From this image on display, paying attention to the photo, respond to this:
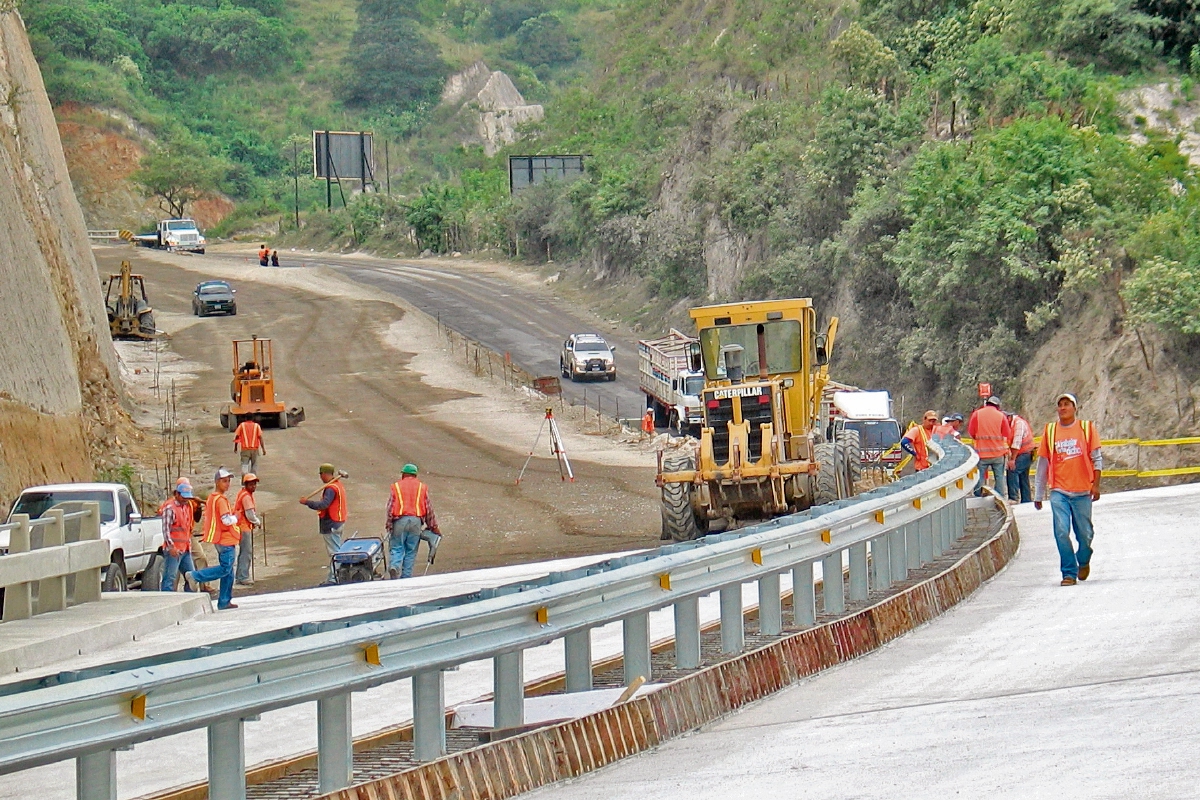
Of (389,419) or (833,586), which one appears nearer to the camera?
(833,586)

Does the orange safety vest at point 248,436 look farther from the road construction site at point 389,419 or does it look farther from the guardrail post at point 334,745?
the guardrail post at point 334,745

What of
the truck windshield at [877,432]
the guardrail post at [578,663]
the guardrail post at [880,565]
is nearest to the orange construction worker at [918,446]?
the guardrail post at [880,565]

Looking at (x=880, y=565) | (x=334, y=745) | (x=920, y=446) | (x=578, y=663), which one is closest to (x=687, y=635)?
(x=578, y=663)

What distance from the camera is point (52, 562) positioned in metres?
16.5

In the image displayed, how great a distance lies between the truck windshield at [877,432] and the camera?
36.8 meters

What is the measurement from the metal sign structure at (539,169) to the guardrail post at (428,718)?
9006 cm

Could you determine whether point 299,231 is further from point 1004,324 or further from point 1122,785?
point 1122,785

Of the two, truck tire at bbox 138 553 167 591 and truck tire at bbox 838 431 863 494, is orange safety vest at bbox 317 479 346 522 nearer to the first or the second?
truck tire at bbox 138 553 167 591

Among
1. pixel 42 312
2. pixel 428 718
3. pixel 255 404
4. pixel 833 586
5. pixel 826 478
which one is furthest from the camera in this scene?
pixel 255 404

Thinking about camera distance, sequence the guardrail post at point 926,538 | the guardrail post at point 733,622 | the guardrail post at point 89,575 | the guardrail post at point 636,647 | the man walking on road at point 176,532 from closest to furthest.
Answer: the guardrail post at point 636,647 < the guardrail post at point 733,622 < the guardrail post at point 926,538 < the guardrail post at point 89,575 < the man walking on road at point 176,532

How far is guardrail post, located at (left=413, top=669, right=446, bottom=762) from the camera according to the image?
23.9 ft

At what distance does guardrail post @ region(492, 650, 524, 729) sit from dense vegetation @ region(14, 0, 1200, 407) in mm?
29922

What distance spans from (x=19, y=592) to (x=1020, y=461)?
45.4 feet

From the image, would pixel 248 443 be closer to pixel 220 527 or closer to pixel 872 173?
pixel 220 527
